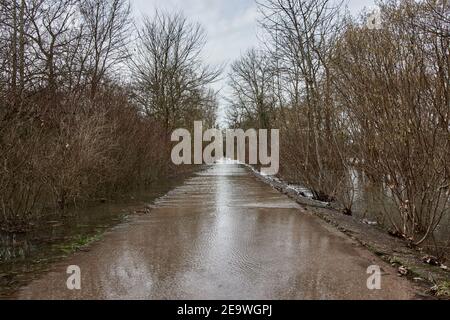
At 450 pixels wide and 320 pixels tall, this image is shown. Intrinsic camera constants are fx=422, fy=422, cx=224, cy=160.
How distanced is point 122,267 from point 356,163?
709 cm

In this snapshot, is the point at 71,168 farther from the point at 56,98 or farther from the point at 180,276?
the point at 180,276

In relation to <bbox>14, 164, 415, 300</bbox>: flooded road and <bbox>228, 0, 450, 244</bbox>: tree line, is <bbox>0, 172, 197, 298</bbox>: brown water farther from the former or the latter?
<bbox>228, 0, 450, 244</bbox>: tree line

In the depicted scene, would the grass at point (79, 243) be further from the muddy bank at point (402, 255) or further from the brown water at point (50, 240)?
the muddy bank at point (402, 255)

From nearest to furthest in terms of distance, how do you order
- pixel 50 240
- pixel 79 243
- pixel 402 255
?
pixel 402 255 → pixel 79 243 → pixel 50 240

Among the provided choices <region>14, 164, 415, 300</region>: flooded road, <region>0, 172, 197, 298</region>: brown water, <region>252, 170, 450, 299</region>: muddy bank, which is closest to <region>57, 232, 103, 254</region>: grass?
<region>0, 172, 197, 298</region>: brown water

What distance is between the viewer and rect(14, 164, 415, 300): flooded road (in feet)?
15.6

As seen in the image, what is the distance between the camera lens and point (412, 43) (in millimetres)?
7434

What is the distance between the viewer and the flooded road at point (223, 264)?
4758 mm

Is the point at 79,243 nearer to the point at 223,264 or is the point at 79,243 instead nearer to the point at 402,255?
the point at 223,264

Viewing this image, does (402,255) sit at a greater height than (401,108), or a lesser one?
lesser

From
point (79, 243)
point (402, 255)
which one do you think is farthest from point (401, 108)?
point (79, 243)

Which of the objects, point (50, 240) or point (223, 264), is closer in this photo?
point (223, 264)

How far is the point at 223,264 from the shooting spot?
237 inches
